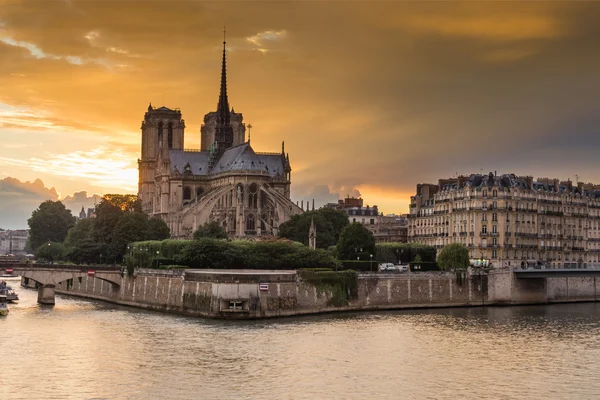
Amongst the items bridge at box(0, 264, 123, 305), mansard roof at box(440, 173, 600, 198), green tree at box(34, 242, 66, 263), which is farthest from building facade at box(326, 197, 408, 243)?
bridge at box(0, 264, 123, 305)

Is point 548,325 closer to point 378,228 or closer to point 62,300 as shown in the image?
point 62,300

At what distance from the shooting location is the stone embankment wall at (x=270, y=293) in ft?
212

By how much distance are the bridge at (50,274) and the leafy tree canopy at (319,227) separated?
83.1 feet

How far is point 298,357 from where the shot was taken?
48.5 m

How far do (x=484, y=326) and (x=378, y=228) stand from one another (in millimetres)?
70385

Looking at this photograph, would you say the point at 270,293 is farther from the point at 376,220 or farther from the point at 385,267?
the point at 376,220

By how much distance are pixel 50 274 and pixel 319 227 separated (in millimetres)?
33140

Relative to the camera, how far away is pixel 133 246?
94.8m

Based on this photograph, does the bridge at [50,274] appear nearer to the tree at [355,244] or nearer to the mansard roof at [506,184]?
the tree at [355,244]

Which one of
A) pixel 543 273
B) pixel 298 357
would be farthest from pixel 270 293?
pixel 543 273

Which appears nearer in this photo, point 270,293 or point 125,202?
point 270,293

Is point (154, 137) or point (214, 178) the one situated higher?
point (154, 137)

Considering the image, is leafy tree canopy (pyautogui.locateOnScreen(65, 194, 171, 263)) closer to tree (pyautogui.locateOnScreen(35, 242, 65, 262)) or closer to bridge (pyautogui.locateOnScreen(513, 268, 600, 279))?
tree (pyautogui.locateOnScreen(35, 242, 65, 262))

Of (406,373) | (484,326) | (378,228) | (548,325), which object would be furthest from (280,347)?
(378,228)
